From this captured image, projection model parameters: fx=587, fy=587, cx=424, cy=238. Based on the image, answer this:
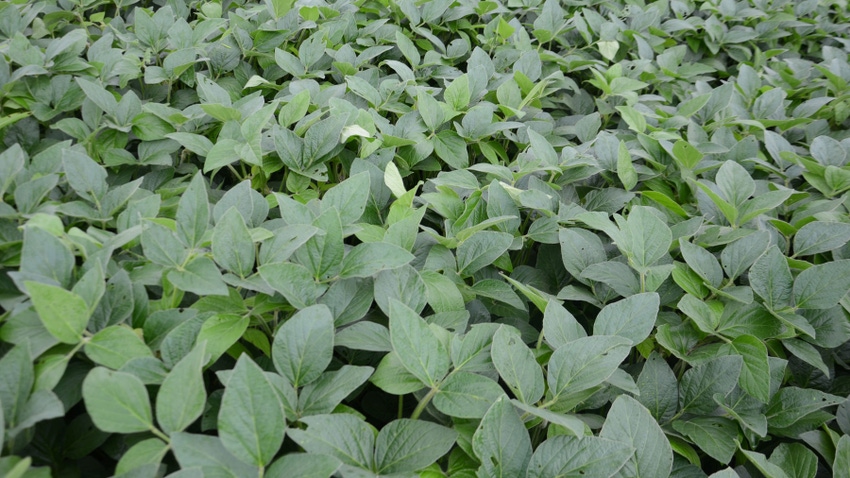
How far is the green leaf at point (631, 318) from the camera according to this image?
856mm

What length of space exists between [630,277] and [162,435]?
74 cm

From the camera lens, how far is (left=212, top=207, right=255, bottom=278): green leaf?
0.78 metres

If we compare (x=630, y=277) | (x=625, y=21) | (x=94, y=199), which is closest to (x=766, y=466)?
(x=630, y=277)

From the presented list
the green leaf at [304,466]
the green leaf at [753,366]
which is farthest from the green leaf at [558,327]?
the green leaf at [304,466]

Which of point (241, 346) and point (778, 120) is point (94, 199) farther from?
point (778, 120)

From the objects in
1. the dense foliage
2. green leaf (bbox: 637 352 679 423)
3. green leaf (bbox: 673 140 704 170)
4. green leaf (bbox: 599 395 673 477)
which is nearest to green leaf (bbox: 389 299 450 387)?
the dense foliage

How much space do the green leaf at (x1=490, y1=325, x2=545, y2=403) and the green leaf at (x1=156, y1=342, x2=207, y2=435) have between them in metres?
0.36

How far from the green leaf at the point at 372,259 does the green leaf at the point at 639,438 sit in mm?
342

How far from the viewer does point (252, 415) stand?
1.97ft

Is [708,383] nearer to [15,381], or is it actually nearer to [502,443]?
[502,443]

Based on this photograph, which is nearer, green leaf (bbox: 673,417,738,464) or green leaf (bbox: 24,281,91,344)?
green leaf (bbox: 24,281,91,344)

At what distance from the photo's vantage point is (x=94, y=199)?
922 millimetres

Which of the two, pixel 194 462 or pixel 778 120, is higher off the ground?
pixel 194 462

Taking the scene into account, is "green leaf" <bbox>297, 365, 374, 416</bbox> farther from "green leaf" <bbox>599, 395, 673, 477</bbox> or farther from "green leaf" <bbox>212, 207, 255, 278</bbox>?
"green leaf" <bbox>599, 395, 673, 477</bbox>
